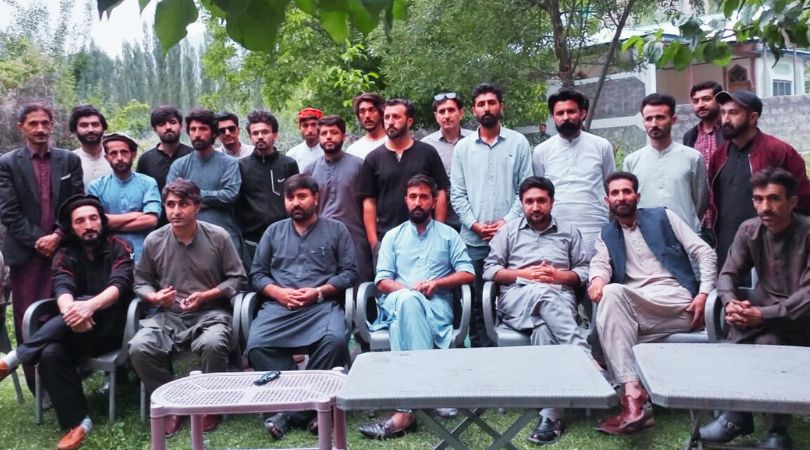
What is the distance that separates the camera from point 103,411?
541cm

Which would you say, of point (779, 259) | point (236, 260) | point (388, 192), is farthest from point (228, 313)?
point (779, 259)

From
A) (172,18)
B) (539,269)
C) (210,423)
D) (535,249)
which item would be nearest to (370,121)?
(535,249)

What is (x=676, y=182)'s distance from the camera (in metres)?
5.35

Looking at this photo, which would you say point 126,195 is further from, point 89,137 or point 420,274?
point 420,274

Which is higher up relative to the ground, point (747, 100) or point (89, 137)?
point (89, 137)

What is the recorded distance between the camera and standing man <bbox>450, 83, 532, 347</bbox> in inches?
222

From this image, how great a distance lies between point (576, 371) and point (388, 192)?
279 cm

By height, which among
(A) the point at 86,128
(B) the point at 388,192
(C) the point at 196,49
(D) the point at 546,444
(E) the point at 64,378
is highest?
(C) the point at 196,49

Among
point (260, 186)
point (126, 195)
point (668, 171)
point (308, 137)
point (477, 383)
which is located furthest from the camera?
point (308, 137)

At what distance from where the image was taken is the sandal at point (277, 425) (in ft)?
15.6

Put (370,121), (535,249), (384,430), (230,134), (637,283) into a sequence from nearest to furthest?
1. (384,430)
2. (637,283)
3. (535,249)
4. (370,121)
5. (230,134)

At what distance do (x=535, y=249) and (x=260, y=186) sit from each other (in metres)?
2.04

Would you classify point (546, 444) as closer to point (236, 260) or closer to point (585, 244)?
point (585, 244)

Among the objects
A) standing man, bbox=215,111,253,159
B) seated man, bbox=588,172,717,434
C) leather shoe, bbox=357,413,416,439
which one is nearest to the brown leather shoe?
seated man, bbox=588,172,717,434
